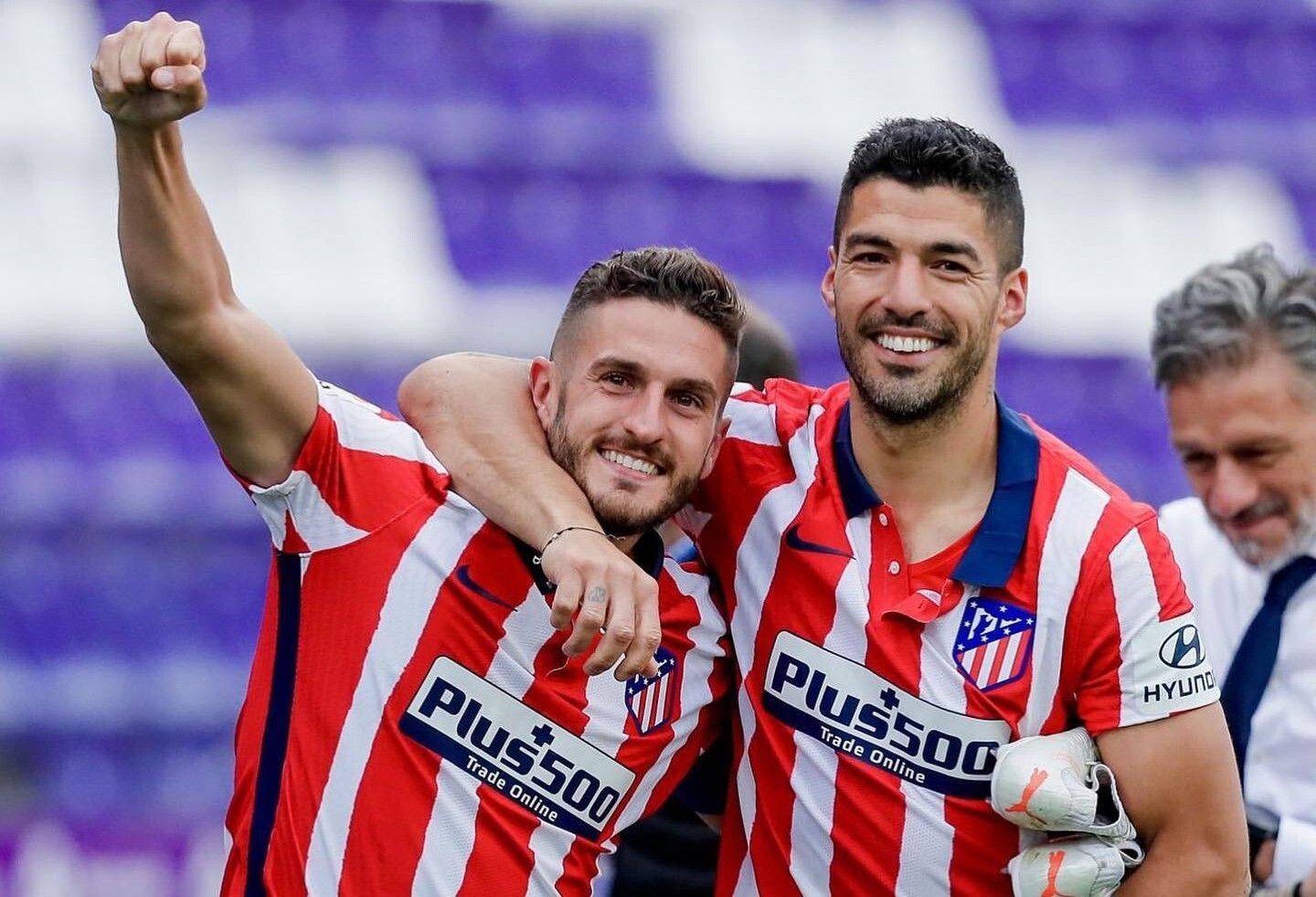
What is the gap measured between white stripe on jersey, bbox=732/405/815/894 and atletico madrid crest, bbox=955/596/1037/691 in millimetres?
348

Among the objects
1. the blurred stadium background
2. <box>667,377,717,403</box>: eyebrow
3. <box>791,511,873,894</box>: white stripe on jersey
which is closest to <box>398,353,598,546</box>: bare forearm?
<box>667,377,717,403</box>: eyebrow

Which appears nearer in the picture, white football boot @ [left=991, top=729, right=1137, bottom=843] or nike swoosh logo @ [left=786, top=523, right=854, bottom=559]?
white football boot @ [left=991, top=729, right=1137, bottom=843]

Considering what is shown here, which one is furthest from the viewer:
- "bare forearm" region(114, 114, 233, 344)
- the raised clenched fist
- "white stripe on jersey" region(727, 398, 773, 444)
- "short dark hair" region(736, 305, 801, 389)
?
"short dark hair" region(736, 305, 801, 389)

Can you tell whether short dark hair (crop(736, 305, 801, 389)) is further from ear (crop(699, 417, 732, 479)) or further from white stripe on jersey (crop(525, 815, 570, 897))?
white stripe on jersey (crop(525, 815, 570, 897))

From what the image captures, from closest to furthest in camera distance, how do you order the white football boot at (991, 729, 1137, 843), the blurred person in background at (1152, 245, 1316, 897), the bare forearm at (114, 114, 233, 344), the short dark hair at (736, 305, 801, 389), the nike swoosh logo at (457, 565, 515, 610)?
the bare forearm at (114, 114, 233, 344) < the white football boot at (991, 729, 1137, 843) < the nike swoosh logo at (457, 565, 515, 610) < the blurred person in background at (1152, 245, 1316, 897) < the short dark hair at (736, 305, 801, 389)

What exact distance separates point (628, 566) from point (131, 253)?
813mm

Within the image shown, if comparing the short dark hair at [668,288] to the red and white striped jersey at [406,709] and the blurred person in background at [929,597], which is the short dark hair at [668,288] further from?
the red and white striped jersey at [406,709]

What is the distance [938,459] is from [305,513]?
1.00 m

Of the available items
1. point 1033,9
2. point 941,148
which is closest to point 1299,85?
point 1033,9

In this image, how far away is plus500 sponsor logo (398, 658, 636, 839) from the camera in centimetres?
294

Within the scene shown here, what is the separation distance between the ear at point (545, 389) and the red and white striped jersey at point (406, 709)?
0.65 feet

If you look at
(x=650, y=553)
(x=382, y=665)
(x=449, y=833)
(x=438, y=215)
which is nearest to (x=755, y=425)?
(x=650, y=553)

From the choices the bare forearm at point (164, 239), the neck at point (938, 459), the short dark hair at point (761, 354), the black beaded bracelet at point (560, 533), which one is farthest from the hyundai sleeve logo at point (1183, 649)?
the bare forearm at point (164, 239)

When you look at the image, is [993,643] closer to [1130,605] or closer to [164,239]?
[1130,605]
